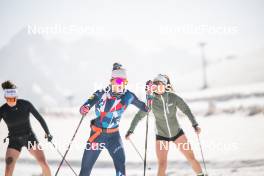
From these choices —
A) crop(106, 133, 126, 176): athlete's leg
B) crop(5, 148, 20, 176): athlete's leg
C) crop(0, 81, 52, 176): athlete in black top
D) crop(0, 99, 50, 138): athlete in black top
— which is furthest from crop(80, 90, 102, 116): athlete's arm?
crop(5, 148, 20, 176): athlete's leg

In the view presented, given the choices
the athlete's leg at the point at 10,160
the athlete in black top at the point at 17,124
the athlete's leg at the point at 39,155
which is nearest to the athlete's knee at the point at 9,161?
the athlete's leg at the point at 10,160

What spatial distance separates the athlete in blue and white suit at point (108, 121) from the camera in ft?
21.7

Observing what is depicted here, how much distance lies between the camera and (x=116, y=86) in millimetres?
7004

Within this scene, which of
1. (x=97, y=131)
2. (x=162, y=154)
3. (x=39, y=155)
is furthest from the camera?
(x=39, y=155)

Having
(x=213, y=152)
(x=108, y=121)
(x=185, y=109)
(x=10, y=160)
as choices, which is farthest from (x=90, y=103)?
(x=213, y=152)

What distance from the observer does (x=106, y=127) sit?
682cm

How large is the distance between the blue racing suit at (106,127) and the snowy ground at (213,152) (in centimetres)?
346

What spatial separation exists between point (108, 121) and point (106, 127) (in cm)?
12

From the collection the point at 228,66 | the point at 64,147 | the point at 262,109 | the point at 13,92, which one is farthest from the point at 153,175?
the point at 228,66

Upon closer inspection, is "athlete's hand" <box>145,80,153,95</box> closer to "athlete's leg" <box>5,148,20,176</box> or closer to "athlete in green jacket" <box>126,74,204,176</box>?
"athlete in green jacket" <box>126,74,204,176</box>

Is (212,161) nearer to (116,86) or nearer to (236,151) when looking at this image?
(236,151)

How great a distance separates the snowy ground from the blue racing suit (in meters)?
3.46

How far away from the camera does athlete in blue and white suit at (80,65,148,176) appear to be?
661 centimetres

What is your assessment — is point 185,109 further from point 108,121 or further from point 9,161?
point 9,161
